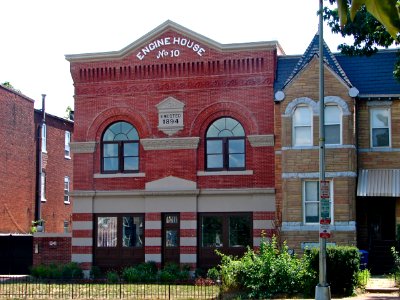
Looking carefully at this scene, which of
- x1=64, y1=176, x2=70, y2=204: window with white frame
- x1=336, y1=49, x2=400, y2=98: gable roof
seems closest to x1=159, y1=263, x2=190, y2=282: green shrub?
x1=336, y1=49, x2=400, y2=98: gable roof

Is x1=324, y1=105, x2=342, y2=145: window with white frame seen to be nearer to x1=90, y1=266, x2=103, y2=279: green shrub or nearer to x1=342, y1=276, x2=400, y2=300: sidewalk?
x1=342, y1=276, x2=400, y2=300: sidewalk

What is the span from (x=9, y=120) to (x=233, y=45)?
52.9 feet

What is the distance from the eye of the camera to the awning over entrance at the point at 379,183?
27406 mm

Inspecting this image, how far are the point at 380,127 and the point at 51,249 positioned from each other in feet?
51.4

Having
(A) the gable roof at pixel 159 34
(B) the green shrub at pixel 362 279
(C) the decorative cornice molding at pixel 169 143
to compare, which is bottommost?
(B) the green shrub at pixel 362 279

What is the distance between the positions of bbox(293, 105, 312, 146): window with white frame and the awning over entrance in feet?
8.57

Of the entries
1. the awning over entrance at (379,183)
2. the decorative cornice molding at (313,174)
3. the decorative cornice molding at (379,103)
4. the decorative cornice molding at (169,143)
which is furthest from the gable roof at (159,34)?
the awning over entrance at (379,183)

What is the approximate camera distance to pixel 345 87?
28203 millimetres

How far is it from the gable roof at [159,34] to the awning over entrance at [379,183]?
679 centimetres

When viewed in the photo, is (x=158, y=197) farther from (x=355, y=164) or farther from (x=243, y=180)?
(x=355, y=164)

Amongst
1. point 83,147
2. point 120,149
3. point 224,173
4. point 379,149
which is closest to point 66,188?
point 83,147

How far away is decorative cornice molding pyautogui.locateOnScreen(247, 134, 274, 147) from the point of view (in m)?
29.8

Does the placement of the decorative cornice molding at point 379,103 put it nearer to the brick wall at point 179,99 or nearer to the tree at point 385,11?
the brick wall at point 179,99

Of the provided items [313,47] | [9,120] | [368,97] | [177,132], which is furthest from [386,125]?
[9,120]
